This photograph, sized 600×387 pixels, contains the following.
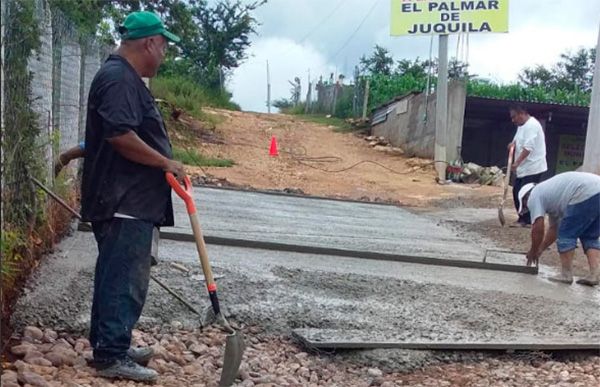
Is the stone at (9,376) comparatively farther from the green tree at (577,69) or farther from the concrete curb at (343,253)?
the green tree at (577,69)

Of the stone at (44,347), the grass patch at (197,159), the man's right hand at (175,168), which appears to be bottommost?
the stone at (44,347)

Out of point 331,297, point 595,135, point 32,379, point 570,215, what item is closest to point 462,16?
point 595,135

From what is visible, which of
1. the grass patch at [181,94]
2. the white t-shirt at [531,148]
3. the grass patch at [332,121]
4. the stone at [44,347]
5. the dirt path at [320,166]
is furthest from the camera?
the grass patch at [332,121]

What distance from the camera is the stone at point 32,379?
3133 millimetres

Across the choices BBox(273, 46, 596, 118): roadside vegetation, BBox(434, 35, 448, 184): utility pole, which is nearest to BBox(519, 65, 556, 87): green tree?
BBox(273, 46, 596, 118): roadside vegetation

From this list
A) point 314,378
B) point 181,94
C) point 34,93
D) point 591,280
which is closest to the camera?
point 314,378

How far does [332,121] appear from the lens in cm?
2914

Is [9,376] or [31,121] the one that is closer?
[9,376]

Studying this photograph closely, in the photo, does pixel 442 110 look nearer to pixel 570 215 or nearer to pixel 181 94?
pixel 181 94

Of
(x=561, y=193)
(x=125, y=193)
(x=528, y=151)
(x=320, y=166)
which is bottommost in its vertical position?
(x=320, y=166)

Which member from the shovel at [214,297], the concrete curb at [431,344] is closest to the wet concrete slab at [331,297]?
the concrete curb at [431,344]

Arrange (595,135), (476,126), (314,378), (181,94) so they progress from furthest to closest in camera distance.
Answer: (476,126) < (181,94) < (595,135) < (314,378)

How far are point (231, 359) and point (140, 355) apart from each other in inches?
17.7

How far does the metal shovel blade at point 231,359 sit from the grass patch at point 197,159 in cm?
1281
